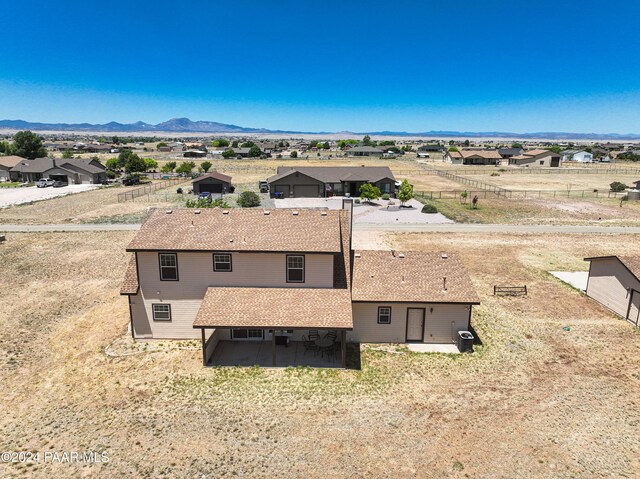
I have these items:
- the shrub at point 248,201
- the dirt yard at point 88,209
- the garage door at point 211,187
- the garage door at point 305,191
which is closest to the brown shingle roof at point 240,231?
the dirt yard at point 88,209

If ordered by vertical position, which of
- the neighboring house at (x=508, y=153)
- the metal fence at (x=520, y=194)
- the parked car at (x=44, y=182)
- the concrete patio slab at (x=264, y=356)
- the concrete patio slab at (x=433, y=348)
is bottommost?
the concrete patio slab at (x=433, y=348)

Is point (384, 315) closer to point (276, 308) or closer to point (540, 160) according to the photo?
point (276, 308)

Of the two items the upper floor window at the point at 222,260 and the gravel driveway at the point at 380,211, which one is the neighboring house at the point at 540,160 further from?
the upper floor window at the point at 222,260

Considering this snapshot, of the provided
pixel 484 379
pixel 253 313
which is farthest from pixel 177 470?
pixel 484 379

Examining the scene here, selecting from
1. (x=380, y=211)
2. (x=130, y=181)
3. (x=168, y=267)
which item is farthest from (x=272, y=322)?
(x=130, y=181)

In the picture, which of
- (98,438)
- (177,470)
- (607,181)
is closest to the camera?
(177,470)

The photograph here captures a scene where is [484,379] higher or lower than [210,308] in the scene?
lower

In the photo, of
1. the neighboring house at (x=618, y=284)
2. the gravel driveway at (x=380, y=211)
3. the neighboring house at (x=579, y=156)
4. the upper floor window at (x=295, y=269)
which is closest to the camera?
the upper floor window at (x=295, y=269)

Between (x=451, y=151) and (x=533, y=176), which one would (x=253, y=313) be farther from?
(x=451, y=151)
